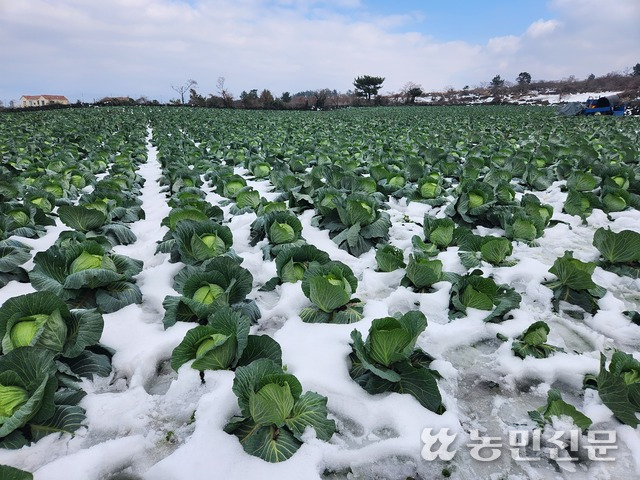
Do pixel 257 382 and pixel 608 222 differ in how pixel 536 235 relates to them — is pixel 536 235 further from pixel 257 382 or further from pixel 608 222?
pixel 257 382

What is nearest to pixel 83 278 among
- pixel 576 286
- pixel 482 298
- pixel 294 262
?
pixel 294 262

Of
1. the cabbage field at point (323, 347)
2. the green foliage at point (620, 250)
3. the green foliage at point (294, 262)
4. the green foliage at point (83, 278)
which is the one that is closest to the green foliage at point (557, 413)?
the cabbage field at point (323, 347)

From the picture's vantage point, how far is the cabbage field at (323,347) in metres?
1.96

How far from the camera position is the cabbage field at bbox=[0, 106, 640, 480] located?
1.96 metres

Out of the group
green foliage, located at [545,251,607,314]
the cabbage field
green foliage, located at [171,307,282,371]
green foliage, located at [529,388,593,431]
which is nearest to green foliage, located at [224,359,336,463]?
the cabbage field

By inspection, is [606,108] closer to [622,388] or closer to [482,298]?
[482,298]

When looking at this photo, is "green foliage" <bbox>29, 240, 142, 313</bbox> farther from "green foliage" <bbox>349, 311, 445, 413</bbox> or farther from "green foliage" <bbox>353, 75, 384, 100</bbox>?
"green foliage" <bbox>353, 75, 384, 100</bbox>

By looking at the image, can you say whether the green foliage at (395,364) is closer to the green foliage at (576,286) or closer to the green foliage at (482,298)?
the green foliage at (482,298)

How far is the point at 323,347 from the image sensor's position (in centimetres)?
273

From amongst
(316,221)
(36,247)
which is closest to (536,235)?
(316,221)

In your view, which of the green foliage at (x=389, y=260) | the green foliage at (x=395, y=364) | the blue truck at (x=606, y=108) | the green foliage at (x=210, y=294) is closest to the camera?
the green foliage at (x=395, y=364)

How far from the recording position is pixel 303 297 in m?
3.39

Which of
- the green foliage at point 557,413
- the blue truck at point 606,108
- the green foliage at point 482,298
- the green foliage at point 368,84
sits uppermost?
the green foliage at point 368,84

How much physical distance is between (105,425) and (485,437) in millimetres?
2268
